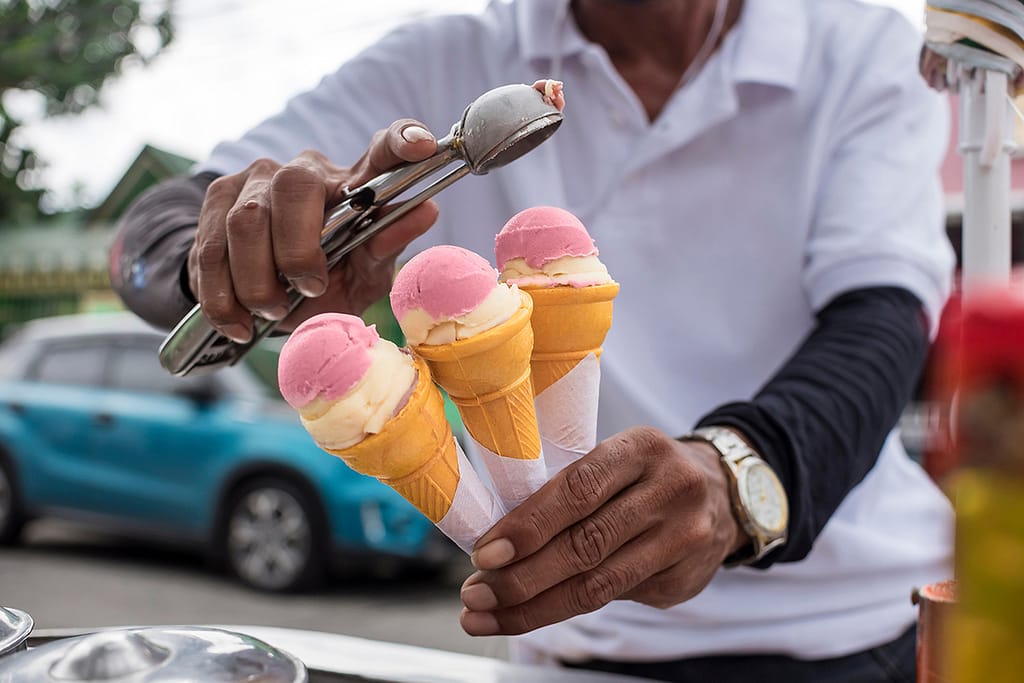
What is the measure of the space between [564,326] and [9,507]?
6471mm

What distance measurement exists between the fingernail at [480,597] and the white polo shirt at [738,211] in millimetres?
574

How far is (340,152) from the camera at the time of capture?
1.38 metres

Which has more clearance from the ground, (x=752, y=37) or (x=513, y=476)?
(x=752, y=37)

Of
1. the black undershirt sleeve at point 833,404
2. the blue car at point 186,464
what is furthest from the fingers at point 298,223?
the blue car at point 186,464

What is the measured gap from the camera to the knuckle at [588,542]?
2.34 ft

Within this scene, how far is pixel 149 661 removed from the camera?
64 cm

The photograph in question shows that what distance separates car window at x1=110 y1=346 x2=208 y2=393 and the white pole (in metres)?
5.14

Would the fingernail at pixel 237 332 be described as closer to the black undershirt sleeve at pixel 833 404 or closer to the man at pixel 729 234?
the man at pixel 729 234

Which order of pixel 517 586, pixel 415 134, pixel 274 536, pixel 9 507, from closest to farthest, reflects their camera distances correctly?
pixel 517 586
pixel 415 134
pixel 274 536
pixel 9 507

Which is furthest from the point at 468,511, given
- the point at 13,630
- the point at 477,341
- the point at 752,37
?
the point at 752,37

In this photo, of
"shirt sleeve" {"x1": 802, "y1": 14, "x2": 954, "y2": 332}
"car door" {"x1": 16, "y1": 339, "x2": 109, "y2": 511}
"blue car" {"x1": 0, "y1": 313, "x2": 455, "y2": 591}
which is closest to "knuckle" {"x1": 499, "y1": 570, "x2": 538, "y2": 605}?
"shirt sleeve" {"x1": 802, "y1": 14, "x2": 954, "y2": 332}

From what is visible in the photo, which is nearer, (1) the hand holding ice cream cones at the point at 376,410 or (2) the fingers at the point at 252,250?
(1) the hand holding ice cream cones at the point at 376,410

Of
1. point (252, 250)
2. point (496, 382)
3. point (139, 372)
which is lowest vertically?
point (139, 372)

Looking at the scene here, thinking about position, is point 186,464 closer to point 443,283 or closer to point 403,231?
point 403,231
